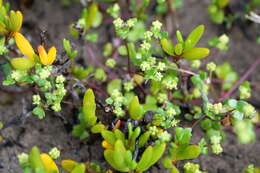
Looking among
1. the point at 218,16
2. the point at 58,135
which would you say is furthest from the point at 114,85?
the point at 218,16

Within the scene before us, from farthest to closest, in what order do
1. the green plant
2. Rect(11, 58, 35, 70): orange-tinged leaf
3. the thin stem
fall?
1. the green plant
2. the thin stem
3. Rect(11, 58, 35, 70): orange-tinged leaf

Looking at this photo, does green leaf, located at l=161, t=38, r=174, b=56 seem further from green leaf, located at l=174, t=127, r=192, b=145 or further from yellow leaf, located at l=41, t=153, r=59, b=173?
yellow leaf, located at l=41, t=153, r=59, b=173

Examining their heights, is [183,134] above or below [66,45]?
below

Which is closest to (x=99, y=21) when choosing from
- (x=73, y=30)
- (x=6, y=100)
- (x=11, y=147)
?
(x=73, y=30)

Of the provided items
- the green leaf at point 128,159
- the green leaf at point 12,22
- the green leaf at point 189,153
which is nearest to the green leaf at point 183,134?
the green leaf at point 189,153

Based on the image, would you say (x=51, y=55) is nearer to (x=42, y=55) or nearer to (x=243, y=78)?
(x=42, y=55)

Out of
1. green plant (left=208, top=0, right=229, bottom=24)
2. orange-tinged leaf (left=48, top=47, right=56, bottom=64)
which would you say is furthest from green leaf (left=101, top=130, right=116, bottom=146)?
green plant (left=208, top=0, right=229, bottom=24)

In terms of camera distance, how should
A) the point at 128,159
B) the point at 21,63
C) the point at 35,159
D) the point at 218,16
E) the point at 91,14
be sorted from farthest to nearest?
the point at 218,16, the point at 91,14, the point at 21,63, the point at 128,159, the point at 35,159

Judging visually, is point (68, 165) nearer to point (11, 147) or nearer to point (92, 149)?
point (92, 149)

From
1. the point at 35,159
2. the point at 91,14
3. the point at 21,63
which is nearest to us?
the point at 35,159

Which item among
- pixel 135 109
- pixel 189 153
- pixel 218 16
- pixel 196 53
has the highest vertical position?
pixel 218 16
